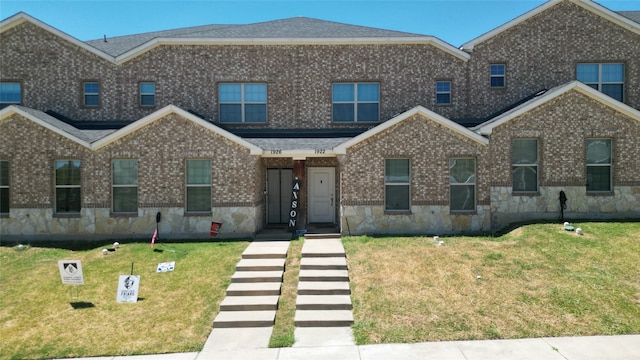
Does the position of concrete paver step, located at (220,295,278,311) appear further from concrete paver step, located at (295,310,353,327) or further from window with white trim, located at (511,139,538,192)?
window with white trim, located at (511,139,538,192)

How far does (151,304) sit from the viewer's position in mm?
8312

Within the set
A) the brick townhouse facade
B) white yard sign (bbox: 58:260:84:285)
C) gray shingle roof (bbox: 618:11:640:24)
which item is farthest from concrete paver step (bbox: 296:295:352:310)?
gray shingle roof (bbox: 618:11:640:24)

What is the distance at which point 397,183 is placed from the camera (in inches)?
519

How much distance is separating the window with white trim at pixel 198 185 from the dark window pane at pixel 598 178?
45.3 ft

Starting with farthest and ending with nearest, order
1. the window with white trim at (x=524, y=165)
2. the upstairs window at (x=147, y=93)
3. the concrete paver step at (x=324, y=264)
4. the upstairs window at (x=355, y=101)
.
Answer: the upstairs window at (x=355, y=101)
the upstairs window at (x=147, y=93)
the window with white trim at (x=524, y=165)
the concrete paver step at (x=324, y=264)

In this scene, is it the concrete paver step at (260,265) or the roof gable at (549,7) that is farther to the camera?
the roof gable at (549,7)

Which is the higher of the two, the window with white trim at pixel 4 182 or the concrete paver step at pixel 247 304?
the window with white trim at pixel 4 182

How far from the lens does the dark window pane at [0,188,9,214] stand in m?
13.1

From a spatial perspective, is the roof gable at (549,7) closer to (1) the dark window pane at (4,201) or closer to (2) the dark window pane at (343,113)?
(2) the dark window pane at (343,113)

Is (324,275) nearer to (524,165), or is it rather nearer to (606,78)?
(524,165)

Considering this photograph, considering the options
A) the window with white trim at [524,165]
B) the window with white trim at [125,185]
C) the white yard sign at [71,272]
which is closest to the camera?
the white yard sign at [71,272]

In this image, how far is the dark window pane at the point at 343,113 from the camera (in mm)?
15992

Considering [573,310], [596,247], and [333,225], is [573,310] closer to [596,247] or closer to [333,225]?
[596,247]

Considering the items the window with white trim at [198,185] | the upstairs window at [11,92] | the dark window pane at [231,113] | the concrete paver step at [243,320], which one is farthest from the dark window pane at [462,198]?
the upstairs window at [11,92]
